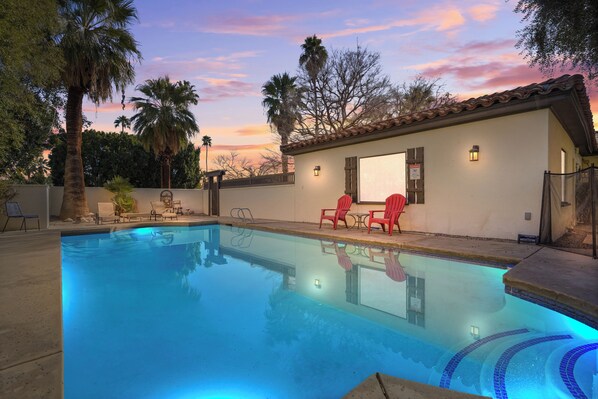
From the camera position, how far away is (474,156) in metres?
6.48

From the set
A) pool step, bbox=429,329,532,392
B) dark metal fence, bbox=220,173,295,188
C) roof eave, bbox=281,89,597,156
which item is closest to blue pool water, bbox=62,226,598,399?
pool step, bbox=429,329,532,392

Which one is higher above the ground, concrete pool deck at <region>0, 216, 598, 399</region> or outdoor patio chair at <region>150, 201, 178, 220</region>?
outdoor patio chair at <region>150, 201, 178, 220</region>

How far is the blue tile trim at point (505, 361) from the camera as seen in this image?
77.8 inches

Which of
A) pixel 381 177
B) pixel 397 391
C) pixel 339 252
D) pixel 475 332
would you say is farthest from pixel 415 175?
pixel 397 391

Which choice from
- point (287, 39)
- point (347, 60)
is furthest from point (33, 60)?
point (347, 60)

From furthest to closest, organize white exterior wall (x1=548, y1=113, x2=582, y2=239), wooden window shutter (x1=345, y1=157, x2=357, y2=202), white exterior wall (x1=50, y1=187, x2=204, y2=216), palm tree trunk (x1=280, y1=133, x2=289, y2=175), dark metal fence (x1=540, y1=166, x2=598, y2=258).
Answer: palm tree trunk (x1=280, y1=133, x2=289, y2=175), white exterior wall (x1=50, y1=187, x2=204, y2=216), wooden window shutter (x1=345, y1=157, x2=357, y2=202), white exterior wall (x1=548, y1=113, x2=582, y2=239), dark metal fence (x1=540, y1=166, x2=598, y2=258)

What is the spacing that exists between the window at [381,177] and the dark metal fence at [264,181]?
3.24m

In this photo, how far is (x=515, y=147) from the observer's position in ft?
19.7

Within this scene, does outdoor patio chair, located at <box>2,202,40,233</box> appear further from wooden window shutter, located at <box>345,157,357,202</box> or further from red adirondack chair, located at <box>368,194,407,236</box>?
red adirondack chair, located at <box>368,194,407,236</box>

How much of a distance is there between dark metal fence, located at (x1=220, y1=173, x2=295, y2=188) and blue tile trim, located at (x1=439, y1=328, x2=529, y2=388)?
9.08 meters

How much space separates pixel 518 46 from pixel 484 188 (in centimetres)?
318

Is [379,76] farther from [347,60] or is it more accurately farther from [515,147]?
[515,147]

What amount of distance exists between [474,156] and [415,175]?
4.49ft

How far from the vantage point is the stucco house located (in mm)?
5742
